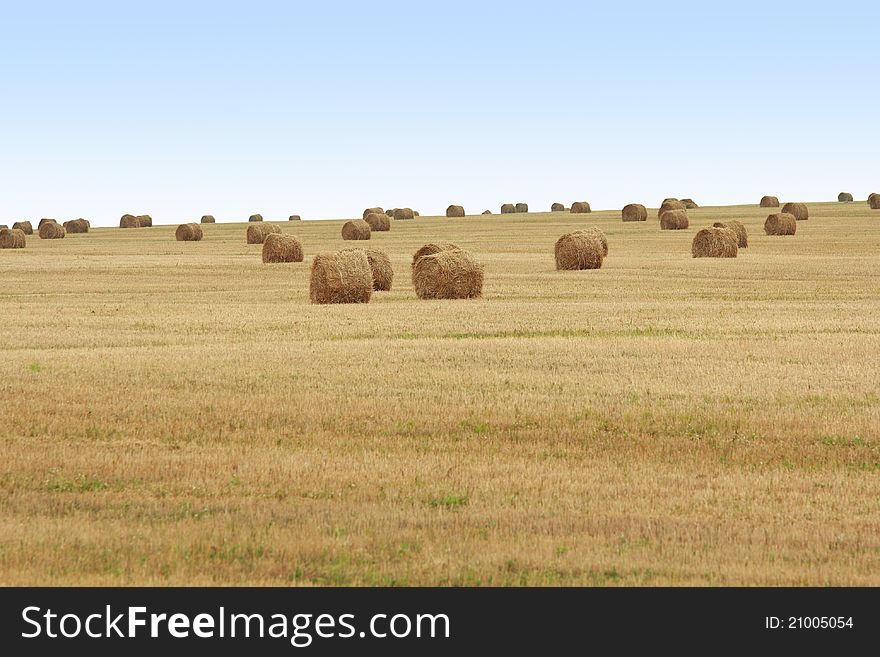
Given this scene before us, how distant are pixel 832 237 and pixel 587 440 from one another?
51.8 metres

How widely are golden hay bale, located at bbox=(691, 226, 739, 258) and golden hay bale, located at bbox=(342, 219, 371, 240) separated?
24654 mm

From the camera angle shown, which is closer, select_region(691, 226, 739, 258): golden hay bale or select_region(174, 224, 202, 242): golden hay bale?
select_region(691, 226, 739, 258): golden hay bale

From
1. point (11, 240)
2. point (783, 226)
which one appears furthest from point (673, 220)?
point (11, 240)

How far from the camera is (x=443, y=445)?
13734 millimetres

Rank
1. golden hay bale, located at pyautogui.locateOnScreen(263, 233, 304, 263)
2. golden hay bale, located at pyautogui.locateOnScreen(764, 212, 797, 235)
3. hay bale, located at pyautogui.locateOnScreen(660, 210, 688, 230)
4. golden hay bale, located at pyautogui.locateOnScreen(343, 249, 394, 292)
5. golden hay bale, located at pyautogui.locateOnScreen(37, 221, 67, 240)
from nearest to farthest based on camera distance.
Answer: golden hay bale, located at pyautogui.locateOnScreen(343, 249, 394, 292) → golden hay bale, located at pyautogui.locateOnScreen(263, 233, 304, 263) → golden hay bale, located at pyautogui.locateOnScreen(764, 212, 797, 235) → hay bale, located at pyautogui.locateOnScreen(660, 210, 688, 230) → golden hay bale, located at pyautogui.locateOnScreen(37, 221, 67, 240)

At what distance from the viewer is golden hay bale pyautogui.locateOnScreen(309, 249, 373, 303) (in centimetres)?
3164

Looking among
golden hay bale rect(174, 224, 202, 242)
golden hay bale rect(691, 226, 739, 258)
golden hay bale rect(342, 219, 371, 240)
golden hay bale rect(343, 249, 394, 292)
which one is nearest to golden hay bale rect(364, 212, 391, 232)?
golden hay bale rect(342, 219, 371, 240)

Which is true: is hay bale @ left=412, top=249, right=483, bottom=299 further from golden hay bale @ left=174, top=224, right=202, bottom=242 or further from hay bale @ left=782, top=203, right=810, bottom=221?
hay bale @ left=782, top=203, right=810, bottom=221

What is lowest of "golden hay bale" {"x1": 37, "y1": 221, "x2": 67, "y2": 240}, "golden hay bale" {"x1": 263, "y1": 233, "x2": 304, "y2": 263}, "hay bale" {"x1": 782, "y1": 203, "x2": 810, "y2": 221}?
"golden hay bale" {"x1": 263, "y1": 233, "x2": 304, "y2": 263}

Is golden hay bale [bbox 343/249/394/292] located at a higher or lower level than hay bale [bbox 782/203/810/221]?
lower

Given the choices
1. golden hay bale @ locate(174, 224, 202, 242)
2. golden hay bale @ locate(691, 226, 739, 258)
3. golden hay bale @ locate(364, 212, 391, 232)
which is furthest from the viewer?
golden hay bale @ locate(364, 212, 391, 232)

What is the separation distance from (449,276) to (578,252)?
1220 cm

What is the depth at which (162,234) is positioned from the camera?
8281cm

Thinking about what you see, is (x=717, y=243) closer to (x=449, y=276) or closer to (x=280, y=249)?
(x=280, y=249)
